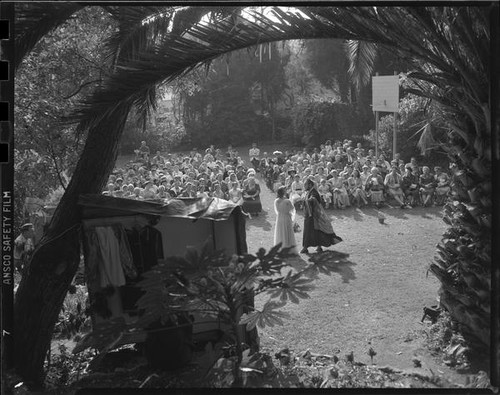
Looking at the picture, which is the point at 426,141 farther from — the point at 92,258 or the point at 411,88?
the point at 92,258

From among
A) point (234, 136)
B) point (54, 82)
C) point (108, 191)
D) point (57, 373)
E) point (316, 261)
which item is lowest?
point (57, 373)

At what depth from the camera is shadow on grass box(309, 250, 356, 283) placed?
18.3ft

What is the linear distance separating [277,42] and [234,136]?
89 cm

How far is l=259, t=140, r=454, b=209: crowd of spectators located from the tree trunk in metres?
1.64

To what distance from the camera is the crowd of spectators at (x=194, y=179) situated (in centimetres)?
584

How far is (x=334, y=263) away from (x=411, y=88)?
6.04ft

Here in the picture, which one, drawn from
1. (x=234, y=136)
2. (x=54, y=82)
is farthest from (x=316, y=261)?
(x=54, y=82)

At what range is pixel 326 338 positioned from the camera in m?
5.65

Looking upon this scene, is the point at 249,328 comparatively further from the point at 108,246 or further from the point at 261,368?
the point at 108,246

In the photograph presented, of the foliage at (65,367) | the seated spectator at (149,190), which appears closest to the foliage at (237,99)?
the seated spectator at (149,190)

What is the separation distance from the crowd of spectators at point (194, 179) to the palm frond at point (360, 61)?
129cm

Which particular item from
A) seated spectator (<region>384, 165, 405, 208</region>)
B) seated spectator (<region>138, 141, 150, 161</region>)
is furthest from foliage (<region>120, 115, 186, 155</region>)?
seated spectator (<region>384, 165, 405, 208</region>)

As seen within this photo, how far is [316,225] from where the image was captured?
5684 mm

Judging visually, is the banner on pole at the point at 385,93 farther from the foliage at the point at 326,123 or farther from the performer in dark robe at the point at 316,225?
the performer in dark robe at the point at 316,225
